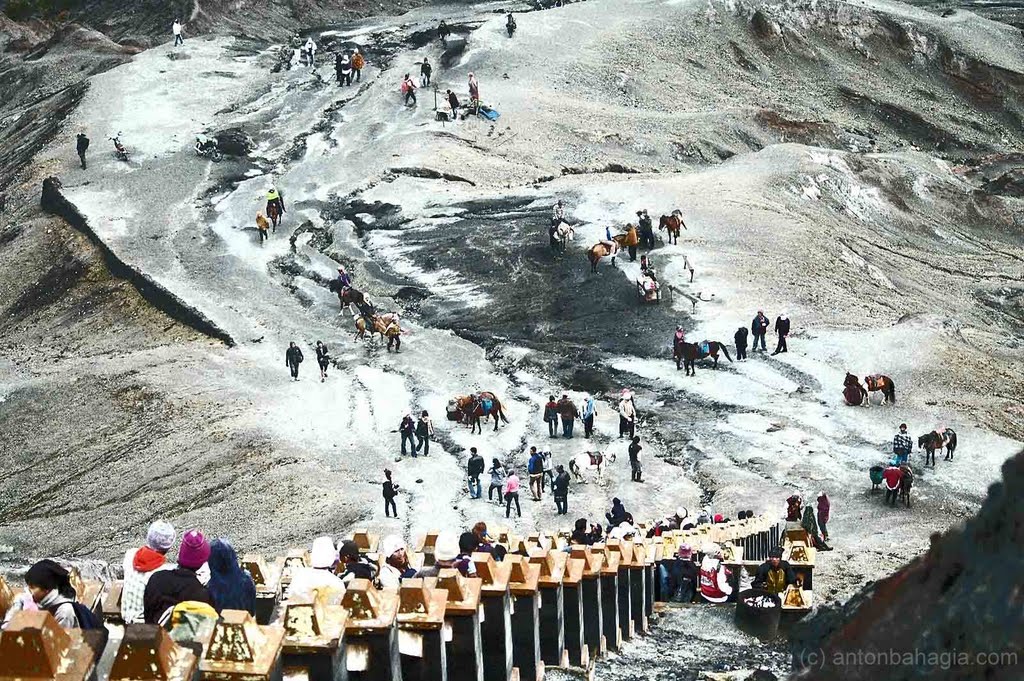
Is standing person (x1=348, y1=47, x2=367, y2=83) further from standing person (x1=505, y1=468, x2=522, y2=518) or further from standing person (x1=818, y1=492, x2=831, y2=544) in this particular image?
standing person (x1=818, y1=492, x2=831, y2=544)

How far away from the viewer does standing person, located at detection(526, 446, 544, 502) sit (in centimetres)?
3722

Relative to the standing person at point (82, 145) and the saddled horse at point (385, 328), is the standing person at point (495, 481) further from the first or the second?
the standing person at point (82, 145)

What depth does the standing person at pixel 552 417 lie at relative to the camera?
1673 inches

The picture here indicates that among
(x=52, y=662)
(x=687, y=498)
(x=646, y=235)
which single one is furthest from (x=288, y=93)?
(x=52, y=662)

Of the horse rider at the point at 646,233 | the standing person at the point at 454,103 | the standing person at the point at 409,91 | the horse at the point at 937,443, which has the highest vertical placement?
the standing person at the point at 409,91

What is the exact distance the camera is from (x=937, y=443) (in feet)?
127

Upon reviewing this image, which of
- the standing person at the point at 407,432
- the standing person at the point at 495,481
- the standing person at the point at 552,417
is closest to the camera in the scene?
the standing person at the point at 495,481

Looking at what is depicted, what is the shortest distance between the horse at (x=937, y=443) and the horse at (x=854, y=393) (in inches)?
154

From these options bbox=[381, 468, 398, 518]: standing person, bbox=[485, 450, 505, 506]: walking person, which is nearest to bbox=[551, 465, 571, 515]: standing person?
bbox=[485, 450, 505, 506]: walking person

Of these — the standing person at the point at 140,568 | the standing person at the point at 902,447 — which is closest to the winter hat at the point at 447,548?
the standing person at the point at 140,568

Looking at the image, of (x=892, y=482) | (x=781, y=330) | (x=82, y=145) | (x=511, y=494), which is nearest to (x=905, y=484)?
(x=892, y=482)

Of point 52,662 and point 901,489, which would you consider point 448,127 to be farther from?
point 52,662

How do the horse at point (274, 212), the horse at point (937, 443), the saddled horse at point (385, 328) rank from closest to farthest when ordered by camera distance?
1. the horse at point (937, 443)
2. the saddled horse at point (385, 328)
3. the horse at point (274, 212)

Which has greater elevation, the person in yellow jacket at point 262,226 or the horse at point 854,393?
the person in yellow jacket at point 262,226
